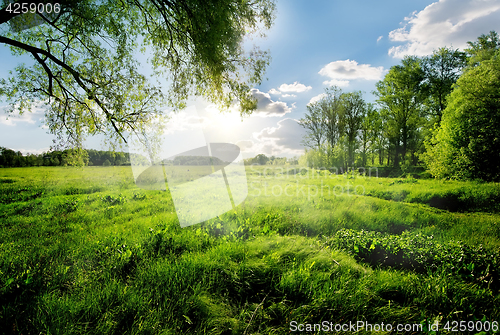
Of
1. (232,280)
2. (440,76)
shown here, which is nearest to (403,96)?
(440,76)

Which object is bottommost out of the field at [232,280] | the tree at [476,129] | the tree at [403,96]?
the field at [232,280]

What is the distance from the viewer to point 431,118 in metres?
29.7

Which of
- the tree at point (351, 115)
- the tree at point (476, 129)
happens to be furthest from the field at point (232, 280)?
the tree at point (351, 115)

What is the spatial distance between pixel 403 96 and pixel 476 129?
63.0 ft

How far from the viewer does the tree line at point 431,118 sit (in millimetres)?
13453

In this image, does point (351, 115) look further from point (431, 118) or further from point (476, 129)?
point (476, 129)

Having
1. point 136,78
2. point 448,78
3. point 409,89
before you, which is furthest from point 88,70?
point 448,78

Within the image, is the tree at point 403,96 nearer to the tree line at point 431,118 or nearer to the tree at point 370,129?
the tree line at point 431,118

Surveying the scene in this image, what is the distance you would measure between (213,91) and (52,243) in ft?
21.0

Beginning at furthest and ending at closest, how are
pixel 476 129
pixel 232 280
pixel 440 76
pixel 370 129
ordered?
pixel 370 129 < pixel 440 76 < pixel 476 129 < pixel 232 280

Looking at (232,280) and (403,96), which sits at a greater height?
(403,96)

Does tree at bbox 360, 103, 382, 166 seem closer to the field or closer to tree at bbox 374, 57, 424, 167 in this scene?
tree at bbox 374, 57, 424, 167

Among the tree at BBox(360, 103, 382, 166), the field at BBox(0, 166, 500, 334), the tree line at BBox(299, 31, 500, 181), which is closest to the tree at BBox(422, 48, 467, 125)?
the tree line at BBox(299, 31, 500, 181)

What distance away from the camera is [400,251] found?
431cm
